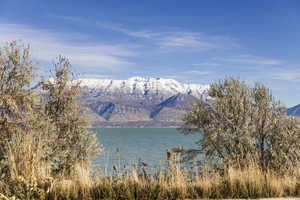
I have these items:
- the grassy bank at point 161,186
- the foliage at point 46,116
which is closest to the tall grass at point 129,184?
the grassy bank at point 161,186

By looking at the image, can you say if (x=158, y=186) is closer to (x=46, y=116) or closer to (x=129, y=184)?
(x=129, y=184)

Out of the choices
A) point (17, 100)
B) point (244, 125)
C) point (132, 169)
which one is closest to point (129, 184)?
point (132, 169)

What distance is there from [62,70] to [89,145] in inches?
190

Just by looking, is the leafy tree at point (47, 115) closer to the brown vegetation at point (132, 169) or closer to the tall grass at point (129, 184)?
the brown vegetation at point (132, 169)

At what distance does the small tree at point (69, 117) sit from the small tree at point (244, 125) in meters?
7.23

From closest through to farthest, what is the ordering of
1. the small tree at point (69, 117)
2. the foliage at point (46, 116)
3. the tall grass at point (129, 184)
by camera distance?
1. the tall grass at point (129, 184)
2. the foliage at point (46, 116)
3. the small tree at point (69, 117)

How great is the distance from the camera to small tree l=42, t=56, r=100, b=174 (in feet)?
64.1

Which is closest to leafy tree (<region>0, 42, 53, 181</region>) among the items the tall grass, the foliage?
the foliage

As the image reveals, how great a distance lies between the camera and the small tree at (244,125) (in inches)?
802

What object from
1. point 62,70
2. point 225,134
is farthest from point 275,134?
point 62,70

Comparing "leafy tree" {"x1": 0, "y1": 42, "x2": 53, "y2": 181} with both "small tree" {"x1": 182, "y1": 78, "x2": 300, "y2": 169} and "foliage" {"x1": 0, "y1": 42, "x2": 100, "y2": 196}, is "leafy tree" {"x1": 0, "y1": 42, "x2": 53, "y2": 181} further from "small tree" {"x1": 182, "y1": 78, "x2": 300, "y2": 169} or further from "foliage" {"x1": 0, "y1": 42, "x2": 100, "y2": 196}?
"small tree" {"x1": 182, "y1": 78, "x2": 300, "y2": 169}

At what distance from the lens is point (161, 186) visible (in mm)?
10281

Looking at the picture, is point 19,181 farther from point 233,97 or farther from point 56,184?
point 233,97

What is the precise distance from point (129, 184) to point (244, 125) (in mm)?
12462
